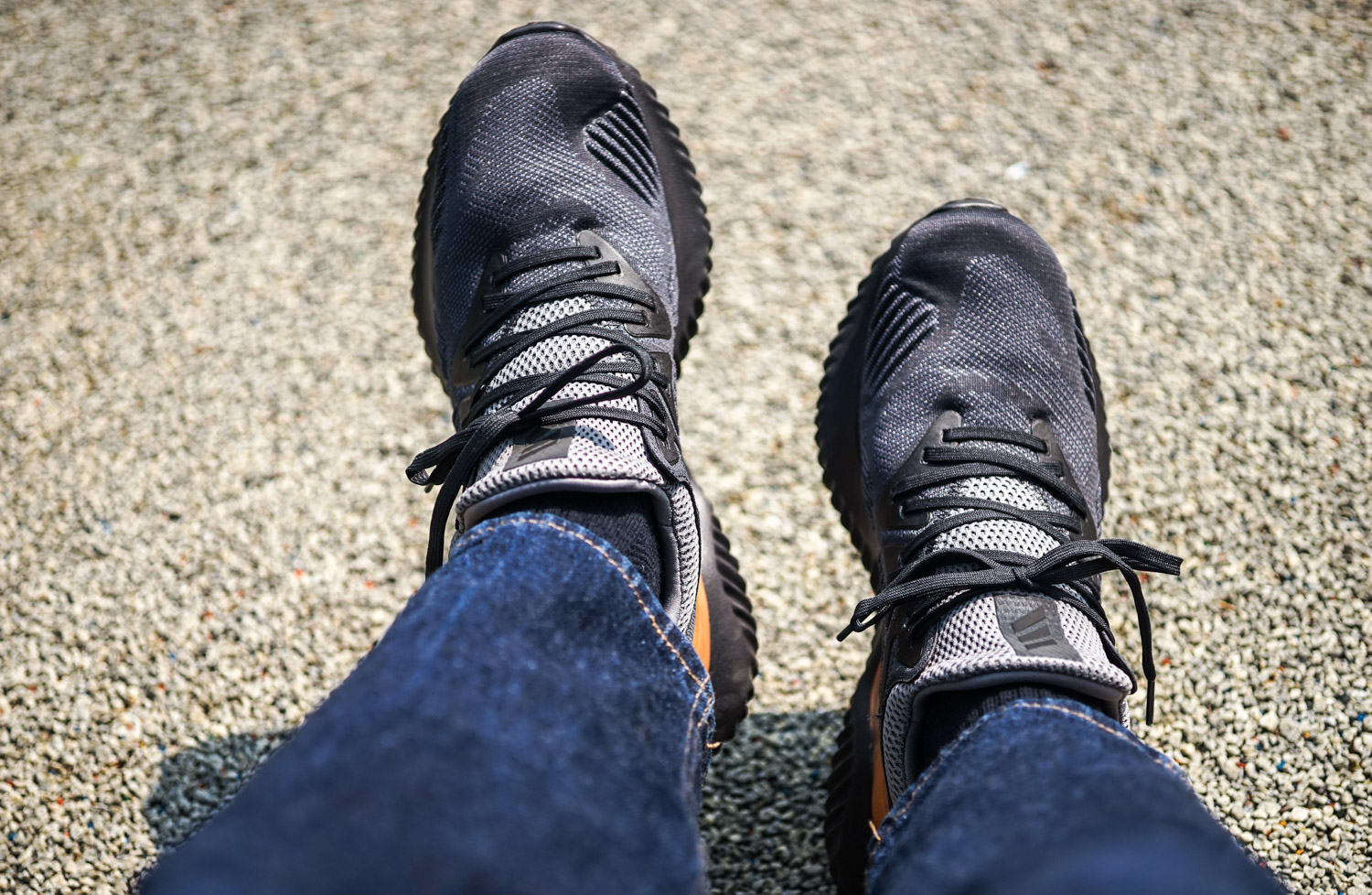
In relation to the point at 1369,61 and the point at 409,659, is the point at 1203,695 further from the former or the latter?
the point at 1369,61

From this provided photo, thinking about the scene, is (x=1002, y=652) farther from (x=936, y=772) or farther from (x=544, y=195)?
(x=544, y=195)

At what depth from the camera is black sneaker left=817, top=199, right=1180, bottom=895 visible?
3.36 ft

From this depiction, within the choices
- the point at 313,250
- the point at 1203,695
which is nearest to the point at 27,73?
the point at 313,250

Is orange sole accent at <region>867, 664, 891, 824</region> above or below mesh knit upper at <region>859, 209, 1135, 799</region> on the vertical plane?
below

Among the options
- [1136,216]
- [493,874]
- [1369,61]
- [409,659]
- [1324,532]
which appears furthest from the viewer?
[1369,61]

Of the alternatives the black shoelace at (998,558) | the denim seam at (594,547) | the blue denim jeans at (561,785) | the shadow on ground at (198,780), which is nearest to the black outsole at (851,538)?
the black shoelace at (998,558)

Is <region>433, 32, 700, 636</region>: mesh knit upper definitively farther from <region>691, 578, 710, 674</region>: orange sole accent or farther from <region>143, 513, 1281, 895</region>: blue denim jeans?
<region>143, 513, 1281, 895</region>: blue denim jeans

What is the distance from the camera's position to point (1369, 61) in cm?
187

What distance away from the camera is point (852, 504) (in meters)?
1.42

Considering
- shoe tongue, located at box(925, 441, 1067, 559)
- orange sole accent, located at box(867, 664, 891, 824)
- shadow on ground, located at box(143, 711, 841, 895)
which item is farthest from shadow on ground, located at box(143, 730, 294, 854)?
shoe tongue, located at box(925, 441, 1067, 559)

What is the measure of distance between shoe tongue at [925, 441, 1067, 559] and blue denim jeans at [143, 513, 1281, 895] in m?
0.33

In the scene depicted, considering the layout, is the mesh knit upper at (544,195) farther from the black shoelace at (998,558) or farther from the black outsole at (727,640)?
the black shoelace at (998,558)

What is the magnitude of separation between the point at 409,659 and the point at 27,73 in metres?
2.01

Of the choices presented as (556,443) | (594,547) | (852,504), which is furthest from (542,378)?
(852,504)
